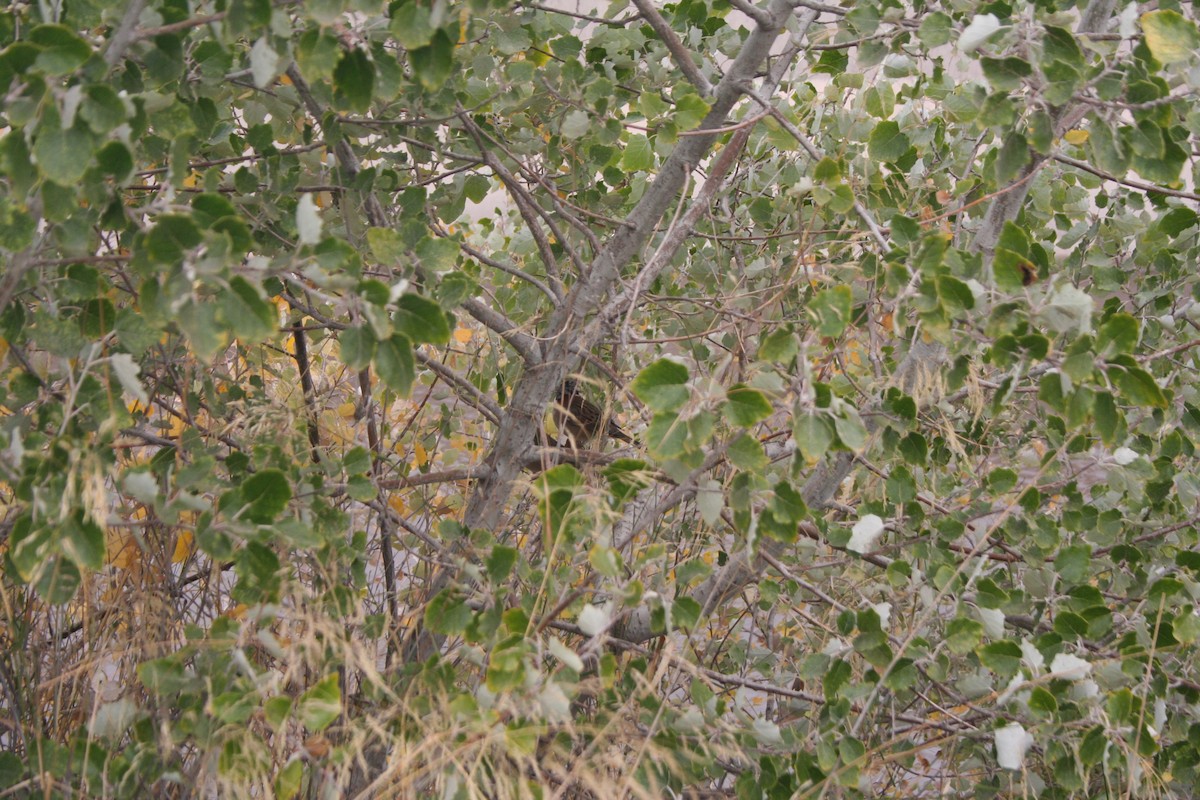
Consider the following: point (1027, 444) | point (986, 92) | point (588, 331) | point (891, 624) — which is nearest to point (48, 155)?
point (588, 331)

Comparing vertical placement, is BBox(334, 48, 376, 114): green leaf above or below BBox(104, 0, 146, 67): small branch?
below

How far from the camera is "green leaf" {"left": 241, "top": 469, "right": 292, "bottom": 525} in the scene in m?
1.19

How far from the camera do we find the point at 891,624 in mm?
1961

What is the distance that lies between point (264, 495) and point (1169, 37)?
45.3 inches

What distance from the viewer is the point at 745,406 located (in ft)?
3.89

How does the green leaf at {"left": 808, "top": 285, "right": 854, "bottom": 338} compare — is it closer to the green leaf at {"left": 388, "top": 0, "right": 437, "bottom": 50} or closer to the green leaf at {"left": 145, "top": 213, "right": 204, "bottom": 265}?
the green leaf at {"left": 388, "top": 0, "right": 437, "bottom": 50}

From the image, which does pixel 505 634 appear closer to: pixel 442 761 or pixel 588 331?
pixel 442 761

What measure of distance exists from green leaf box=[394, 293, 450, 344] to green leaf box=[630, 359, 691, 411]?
0.72 feet

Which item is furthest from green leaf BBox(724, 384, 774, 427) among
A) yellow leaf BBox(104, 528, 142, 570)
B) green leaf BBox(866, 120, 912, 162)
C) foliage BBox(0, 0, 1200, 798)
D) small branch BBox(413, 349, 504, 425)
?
yellow leaf BBox(104, 528, 142, 570)

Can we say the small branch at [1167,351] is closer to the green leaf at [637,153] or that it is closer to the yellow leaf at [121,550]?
the green leaf at [637,153]

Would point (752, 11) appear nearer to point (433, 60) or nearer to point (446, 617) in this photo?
point (433, 60)

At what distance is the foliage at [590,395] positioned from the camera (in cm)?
114

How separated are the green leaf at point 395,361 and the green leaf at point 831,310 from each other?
0.47 meters

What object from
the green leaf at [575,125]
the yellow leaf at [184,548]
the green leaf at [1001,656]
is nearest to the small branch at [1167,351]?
the green leaf at [1001,656]
